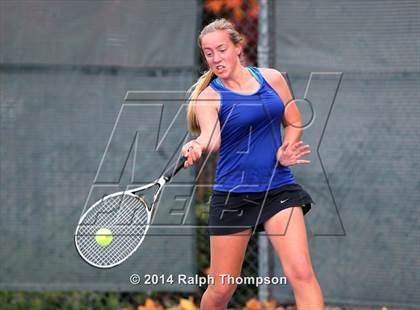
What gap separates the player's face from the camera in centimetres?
456

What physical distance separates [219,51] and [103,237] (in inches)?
56.5

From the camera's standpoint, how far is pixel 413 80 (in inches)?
221

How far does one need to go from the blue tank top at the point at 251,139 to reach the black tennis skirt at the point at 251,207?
0.13ft

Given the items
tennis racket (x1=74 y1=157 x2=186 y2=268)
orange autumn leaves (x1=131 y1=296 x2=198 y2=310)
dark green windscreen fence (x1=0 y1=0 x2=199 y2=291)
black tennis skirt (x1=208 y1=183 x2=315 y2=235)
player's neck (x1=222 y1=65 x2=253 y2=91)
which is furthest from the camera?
orange autumn leaves (x1=131 y1=296 x2=198 y2=310)

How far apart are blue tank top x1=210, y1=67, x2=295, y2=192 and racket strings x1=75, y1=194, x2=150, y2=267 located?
0.79 m

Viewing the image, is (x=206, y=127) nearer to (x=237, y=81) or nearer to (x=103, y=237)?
(x=237, y=81)

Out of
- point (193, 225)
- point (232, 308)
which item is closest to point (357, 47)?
point (193, 225)

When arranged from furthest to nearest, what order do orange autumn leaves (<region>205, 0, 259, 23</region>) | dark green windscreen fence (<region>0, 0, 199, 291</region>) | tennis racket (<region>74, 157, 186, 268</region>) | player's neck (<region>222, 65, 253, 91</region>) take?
1. orange autumn leaves (<region>205, 0, 259, 23</region>)
2. dark green windscreen fence (<region>0, 0, 199, 291</region>)
3. tennis racket (<region>74, 157, 186, 268</region>)
4. player's neck (<region>222, 65, 253, 91</region>)

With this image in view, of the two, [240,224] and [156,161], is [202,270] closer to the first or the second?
[156,161]

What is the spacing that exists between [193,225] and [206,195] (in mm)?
618

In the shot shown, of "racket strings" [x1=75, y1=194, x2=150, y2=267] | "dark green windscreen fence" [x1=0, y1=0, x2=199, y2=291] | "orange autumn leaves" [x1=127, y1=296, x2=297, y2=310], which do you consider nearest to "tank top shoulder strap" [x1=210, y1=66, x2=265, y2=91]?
"racket strings" [x1=75, y1=194, x2=150, y2=267]

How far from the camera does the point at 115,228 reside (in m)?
5.36

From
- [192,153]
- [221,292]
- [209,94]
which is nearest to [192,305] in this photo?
[221,292]

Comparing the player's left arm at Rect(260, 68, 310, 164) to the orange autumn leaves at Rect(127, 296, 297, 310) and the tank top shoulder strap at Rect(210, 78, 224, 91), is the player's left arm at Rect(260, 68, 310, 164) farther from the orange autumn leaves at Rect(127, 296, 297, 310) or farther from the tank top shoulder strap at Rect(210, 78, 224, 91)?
the orange autumn leaves at Rect(127, 296, 297, 310)
